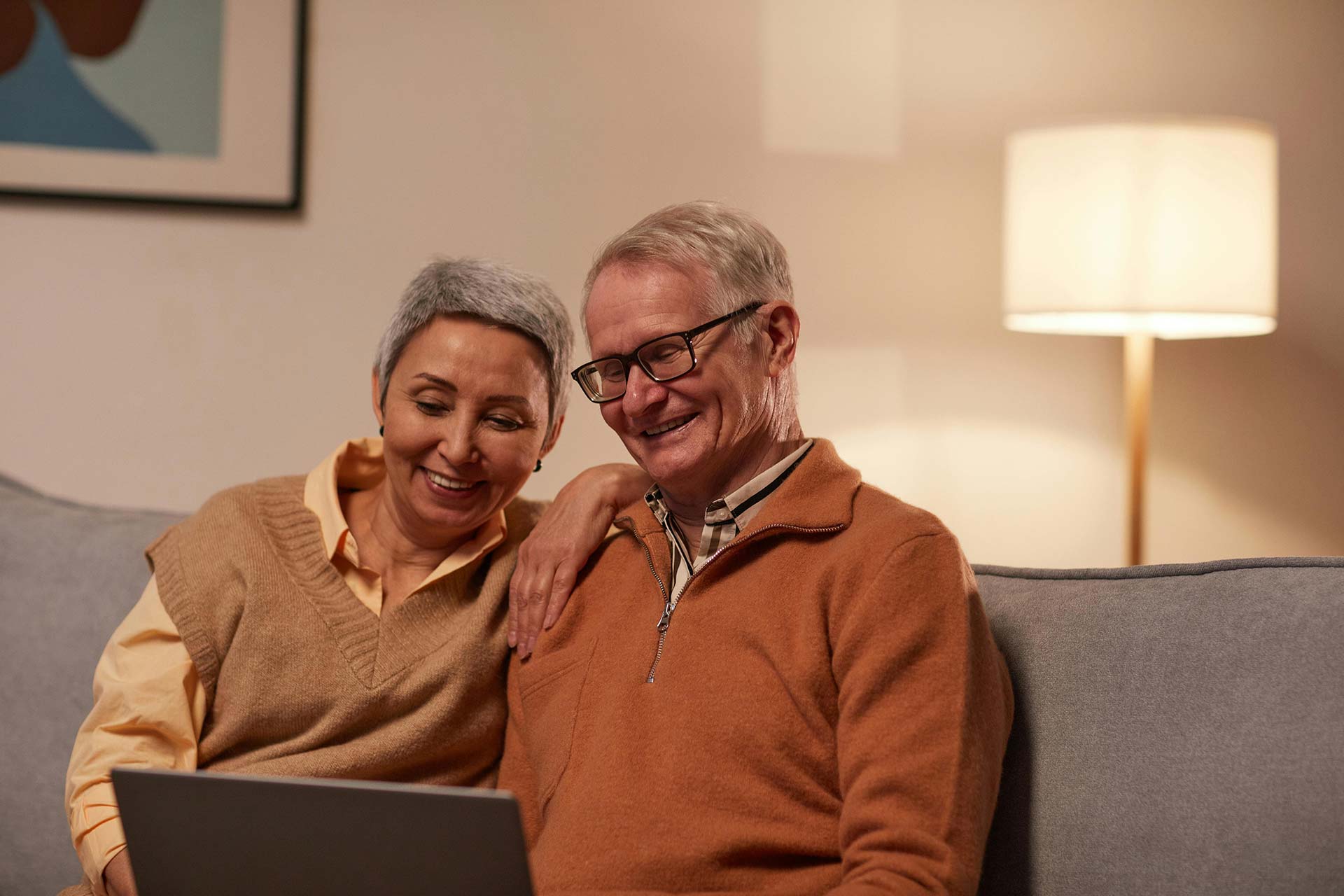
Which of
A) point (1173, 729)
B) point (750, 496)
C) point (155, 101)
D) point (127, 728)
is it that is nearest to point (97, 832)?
point (127, 728)

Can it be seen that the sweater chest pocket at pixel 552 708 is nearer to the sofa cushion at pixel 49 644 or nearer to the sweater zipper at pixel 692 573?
the sweater zipper at pixel 692 573

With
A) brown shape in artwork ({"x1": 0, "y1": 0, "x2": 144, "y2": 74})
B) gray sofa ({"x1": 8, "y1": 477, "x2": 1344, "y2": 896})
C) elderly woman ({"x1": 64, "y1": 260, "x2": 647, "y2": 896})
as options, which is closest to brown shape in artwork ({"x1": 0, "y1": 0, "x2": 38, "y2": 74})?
brown shape in artwork ({"x1": 0, "y1": 0, "x2": 144, "y2": 74})

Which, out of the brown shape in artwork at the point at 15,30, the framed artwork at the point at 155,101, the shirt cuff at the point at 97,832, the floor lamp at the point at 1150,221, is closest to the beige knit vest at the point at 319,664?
the shirt cuff at the point at 97,832

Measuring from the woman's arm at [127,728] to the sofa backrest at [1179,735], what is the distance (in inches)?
38.4

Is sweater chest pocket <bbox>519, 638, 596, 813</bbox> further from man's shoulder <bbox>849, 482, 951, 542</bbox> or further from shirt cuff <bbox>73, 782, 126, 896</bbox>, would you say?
shirt cuff <bbox>73, 782, 126, 896</bbox>

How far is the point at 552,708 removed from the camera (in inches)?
54.8

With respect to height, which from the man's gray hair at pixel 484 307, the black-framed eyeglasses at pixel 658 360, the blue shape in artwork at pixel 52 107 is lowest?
the black-framed eyeglasses at pixel 658 360

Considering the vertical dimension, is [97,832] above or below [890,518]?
below

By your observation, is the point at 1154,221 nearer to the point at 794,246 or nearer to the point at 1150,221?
the point at 1150,221

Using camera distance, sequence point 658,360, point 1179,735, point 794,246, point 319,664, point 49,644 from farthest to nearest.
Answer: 1. point 794,246
2. point 49,644
3. point 319,664
4. point 658,360
5. point 1179,735

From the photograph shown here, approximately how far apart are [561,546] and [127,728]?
571 millimetres

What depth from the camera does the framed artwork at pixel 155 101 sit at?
7.29ft

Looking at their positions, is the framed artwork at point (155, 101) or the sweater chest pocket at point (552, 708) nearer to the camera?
the sweater chest pocket at point (552, 708)

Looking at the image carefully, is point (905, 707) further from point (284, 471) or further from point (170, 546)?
point (284, 471)
